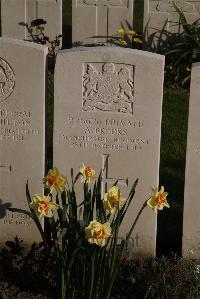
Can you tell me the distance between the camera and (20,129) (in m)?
5.61

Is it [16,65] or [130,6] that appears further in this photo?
[130,6]

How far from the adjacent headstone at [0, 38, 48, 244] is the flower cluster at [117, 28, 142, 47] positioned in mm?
5563

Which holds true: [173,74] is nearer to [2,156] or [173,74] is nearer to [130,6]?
[130,6]

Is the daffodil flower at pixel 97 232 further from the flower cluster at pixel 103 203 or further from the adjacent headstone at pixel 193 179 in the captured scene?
the adjacent headstone at pixel 193 179

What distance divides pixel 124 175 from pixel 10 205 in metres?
0.92

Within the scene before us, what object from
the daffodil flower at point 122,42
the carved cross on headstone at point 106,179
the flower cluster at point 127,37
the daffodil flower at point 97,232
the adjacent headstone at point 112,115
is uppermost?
the flower cluster at point 127,37

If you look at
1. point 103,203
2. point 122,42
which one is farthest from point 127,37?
point 103,203

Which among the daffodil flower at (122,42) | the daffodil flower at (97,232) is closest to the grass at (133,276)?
the daffodil flower at (97,232)

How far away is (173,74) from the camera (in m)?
10.6

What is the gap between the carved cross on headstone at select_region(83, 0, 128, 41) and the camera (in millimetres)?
11032

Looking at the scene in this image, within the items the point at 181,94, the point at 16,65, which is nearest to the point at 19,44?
the point at 16,65

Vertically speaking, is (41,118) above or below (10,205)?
above

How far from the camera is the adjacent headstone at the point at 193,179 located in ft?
17.7

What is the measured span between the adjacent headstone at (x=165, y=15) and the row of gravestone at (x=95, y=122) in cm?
573
